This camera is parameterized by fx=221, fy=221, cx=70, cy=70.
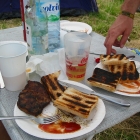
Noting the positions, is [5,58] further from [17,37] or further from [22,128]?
[17,37]

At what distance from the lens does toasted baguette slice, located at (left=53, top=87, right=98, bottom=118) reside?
724 mm

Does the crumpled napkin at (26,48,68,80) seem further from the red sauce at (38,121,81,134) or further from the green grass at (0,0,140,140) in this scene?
the green grass at (0,0,140,140)

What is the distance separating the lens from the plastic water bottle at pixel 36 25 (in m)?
1.00

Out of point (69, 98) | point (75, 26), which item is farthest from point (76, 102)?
point (75, 26)

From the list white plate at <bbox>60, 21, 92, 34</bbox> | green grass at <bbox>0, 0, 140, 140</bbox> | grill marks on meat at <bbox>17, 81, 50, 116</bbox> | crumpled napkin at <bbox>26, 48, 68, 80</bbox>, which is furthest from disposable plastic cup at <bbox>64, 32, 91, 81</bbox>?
green grass at <bbox>0, 0, 140, 140</bbox>

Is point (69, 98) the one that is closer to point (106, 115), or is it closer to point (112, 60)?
point (106, 115)

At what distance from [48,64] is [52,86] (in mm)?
187

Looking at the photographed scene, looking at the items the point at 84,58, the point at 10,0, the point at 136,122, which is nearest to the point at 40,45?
the point at 84,58

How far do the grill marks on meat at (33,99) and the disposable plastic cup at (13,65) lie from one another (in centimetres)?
5

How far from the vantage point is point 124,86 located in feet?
2.96

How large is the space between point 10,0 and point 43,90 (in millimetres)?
2751

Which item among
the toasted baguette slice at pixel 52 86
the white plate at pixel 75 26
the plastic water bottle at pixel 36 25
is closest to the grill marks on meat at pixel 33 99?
the toasted baguette slice at pixel 52 86

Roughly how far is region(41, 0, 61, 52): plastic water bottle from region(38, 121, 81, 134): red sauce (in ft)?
1.76

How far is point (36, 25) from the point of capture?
1.02m
